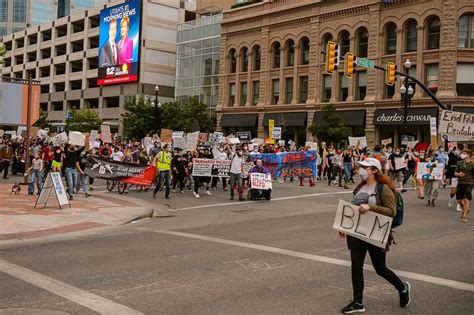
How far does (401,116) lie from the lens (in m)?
41.1

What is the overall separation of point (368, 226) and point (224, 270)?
264cm

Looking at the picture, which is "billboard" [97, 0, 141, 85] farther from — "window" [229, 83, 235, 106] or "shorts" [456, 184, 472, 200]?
"shorts" [456, 184, 472, 200]

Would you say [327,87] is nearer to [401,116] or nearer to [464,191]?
[401,116]

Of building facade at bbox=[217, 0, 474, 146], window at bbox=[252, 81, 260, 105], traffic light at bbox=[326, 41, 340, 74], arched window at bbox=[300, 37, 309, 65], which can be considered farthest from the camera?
window at bbox=[252, 81, 260, 105]

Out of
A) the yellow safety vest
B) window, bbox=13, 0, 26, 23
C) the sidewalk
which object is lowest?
the sidewalk

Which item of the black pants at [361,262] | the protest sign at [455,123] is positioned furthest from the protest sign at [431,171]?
the black pants at [361,262]

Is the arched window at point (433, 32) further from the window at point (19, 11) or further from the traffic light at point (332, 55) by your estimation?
the window at point (19, 11)

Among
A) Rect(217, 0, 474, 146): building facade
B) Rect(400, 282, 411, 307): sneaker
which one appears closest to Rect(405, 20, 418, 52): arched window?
Rect(217, 0, 474, 146): building facade

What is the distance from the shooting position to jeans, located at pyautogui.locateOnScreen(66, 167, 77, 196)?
17.0 m

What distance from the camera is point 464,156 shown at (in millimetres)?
14172

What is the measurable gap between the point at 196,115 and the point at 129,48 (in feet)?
66.4

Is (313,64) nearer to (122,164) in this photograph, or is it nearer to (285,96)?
(285,96)

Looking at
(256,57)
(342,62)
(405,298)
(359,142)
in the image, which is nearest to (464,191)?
(405,298)

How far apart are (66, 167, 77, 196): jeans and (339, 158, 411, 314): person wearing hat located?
12590mm
